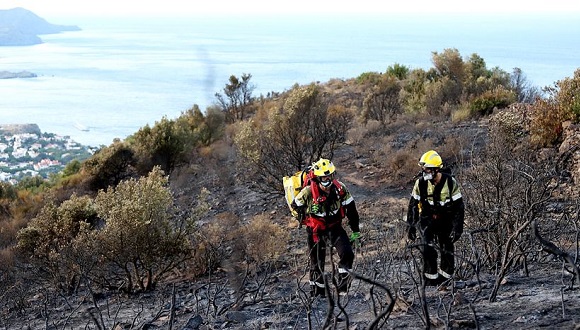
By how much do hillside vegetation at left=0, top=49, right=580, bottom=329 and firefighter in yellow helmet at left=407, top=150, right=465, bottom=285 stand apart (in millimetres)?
240

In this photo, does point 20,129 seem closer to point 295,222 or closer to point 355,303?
point 295,222

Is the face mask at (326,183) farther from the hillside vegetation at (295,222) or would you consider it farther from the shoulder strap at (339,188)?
the hillside vegetation at (295,222)

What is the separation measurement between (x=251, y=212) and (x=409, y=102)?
34.9 ft

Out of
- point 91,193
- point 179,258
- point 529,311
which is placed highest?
point 529,311

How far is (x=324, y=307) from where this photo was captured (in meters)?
6.46

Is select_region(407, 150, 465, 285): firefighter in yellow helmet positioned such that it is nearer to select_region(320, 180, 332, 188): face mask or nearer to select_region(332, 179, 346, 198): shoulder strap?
select_region(332, 179, 346, 198): shoulder strap

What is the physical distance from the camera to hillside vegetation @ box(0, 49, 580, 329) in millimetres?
5430

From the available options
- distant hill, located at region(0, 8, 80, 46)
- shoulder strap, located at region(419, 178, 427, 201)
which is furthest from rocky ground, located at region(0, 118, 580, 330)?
distant hill, located at region(0, 8, 80, 46)

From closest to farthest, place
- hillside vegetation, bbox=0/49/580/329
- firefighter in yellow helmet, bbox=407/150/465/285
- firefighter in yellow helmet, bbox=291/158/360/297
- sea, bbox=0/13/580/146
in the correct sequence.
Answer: hillside vegetation, bbox=0/49/580/329 < firefighter in yellow helmet, bbox=407/150/465/285 < firefighter in yellow helmet, bbox=291/158/360/297 < sea, bbox=0/13/580/146

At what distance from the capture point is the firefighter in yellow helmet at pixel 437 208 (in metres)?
6.77

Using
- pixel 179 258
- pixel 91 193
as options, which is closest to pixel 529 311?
pixel 179 258

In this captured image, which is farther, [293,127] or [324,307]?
[293,127]

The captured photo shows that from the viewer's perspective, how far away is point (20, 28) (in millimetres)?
86875

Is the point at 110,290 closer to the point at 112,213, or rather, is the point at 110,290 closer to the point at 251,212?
the point at 112,213
